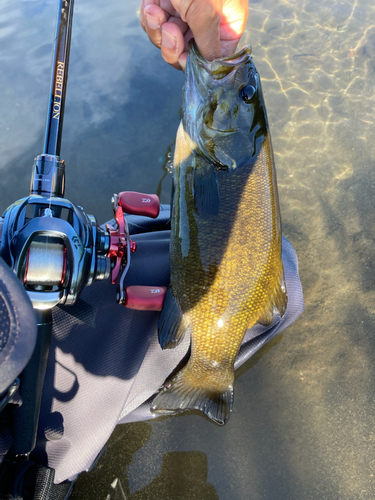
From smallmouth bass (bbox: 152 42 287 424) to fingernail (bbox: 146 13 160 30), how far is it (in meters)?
0.38

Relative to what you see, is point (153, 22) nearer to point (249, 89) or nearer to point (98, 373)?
point (249, 89)

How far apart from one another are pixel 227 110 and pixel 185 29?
71 centimetres

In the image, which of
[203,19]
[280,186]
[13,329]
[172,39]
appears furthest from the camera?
[280,186]

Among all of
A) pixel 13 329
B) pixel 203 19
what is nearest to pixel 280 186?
pixel 203 19

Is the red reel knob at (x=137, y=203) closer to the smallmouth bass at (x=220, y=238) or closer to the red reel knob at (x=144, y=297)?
the smallmouth bass at (x=220, y=238)

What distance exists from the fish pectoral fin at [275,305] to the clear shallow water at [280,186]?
0.69m

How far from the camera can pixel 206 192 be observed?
1855 millimetres

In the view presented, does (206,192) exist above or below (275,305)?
above

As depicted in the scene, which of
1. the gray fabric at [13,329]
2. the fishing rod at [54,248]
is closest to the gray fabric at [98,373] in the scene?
the fishing rod at [54,248]

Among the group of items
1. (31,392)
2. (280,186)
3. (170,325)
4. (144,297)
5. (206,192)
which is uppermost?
(280,186)

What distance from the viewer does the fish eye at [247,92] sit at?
1872 millimetres

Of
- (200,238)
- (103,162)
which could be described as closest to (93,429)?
(200,238)

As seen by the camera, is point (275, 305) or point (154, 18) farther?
point (154, 18)

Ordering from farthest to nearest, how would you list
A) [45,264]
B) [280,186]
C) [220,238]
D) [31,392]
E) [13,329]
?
1. [280,186]
2. [220,238]
3. [31,392]
4. [45,264]
5. [13,329]
